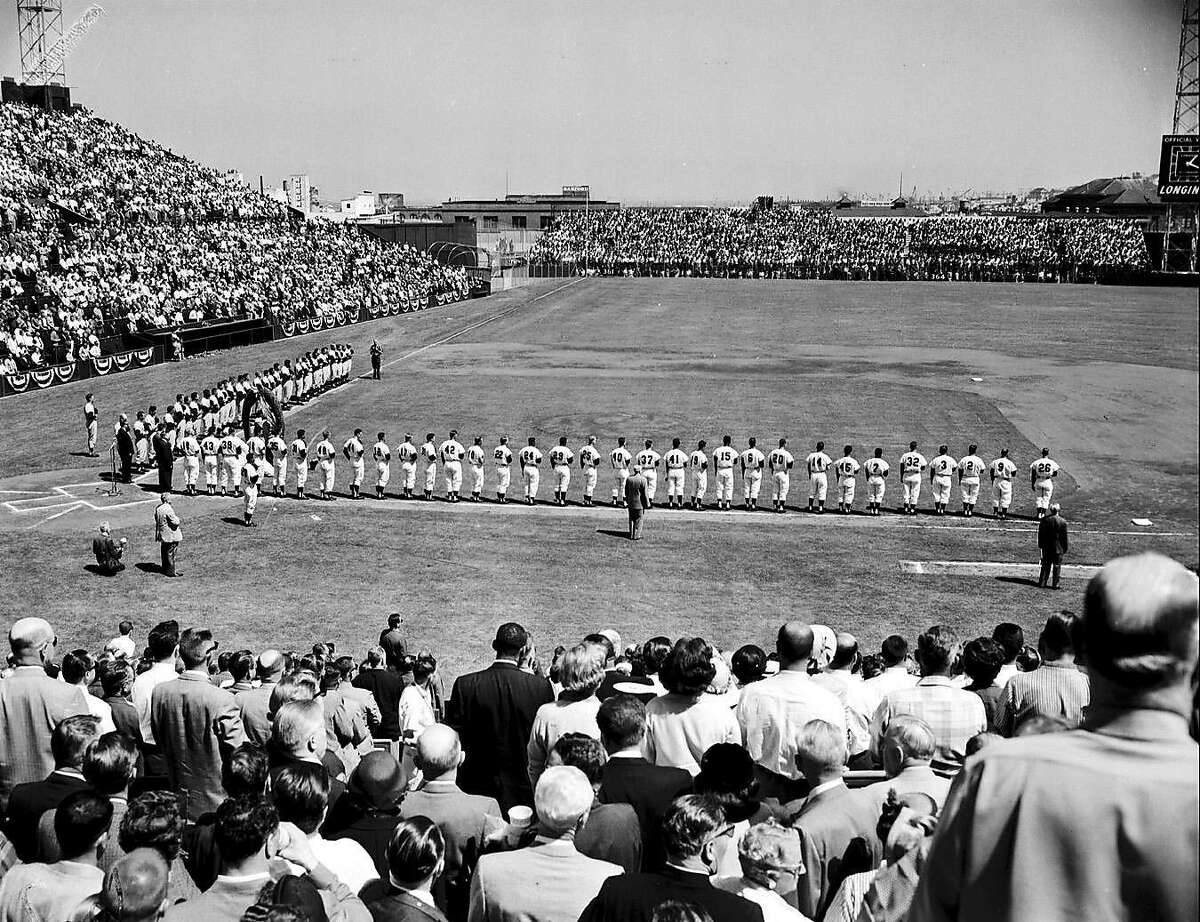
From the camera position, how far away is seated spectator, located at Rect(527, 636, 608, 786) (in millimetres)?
6754

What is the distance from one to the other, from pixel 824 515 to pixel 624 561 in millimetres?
5560

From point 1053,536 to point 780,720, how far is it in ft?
38.6

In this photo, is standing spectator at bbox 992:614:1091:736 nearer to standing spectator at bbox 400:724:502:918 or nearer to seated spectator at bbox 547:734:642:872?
seated spectator at bbox 547:734:642:872

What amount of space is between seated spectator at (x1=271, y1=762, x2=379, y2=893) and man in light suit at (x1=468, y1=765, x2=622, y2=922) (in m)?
0.78

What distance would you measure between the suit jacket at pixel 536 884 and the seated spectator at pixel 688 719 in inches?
75.8

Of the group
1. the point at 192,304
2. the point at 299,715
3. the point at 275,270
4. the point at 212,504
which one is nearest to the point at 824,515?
the point at 212,504

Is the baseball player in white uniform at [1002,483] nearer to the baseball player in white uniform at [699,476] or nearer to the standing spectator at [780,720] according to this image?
the baseball player in white uniform at [699,476]

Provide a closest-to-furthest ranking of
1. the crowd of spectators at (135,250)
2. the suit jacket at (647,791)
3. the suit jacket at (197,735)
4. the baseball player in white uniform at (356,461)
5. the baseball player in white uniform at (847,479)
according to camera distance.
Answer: the suit jacket at (647,791), the suit jacket at (197,735), the baseball player in white uniform at (847,479), the baseball player in white uniform at (356,461), the crowd of spectators at (135,250)

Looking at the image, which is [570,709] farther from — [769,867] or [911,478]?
[911,478]

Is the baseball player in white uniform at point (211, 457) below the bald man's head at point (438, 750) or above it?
below

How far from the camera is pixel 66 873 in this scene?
5055 millimetres

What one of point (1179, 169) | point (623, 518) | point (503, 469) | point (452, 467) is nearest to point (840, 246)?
point (1179, 169)

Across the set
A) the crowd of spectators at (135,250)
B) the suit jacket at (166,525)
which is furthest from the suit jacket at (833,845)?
the crowd of spectators at (135,250)

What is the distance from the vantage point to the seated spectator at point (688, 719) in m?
6.59
